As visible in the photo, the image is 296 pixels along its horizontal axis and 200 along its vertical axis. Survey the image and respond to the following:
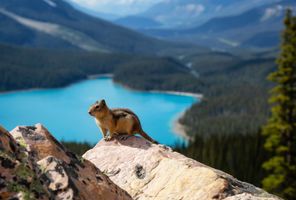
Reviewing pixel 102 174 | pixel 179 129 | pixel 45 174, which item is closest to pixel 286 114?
pixel 102 174

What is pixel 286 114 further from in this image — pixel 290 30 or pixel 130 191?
pixel 130 191

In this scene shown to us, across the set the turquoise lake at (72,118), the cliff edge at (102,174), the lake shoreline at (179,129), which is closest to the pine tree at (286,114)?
the cliff edge at (102,174)

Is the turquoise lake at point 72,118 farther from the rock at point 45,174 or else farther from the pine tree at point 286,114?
the rock at point 45,174

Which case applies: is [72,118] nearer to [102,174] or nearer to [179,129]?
[179,129]

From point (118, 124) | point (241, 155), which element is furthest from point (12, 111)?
point (118, 124)

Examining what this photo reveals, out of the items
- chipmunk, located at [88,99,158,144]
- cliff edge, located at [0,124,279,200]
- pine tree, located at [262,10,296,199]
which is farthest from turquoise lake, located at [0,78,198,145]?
cliff edge, located at [0,124,279,200]

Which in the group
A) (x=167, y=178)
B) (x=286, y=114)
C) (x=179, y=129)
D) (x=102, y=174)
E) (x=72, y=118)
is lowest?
(x=179, y=129)
